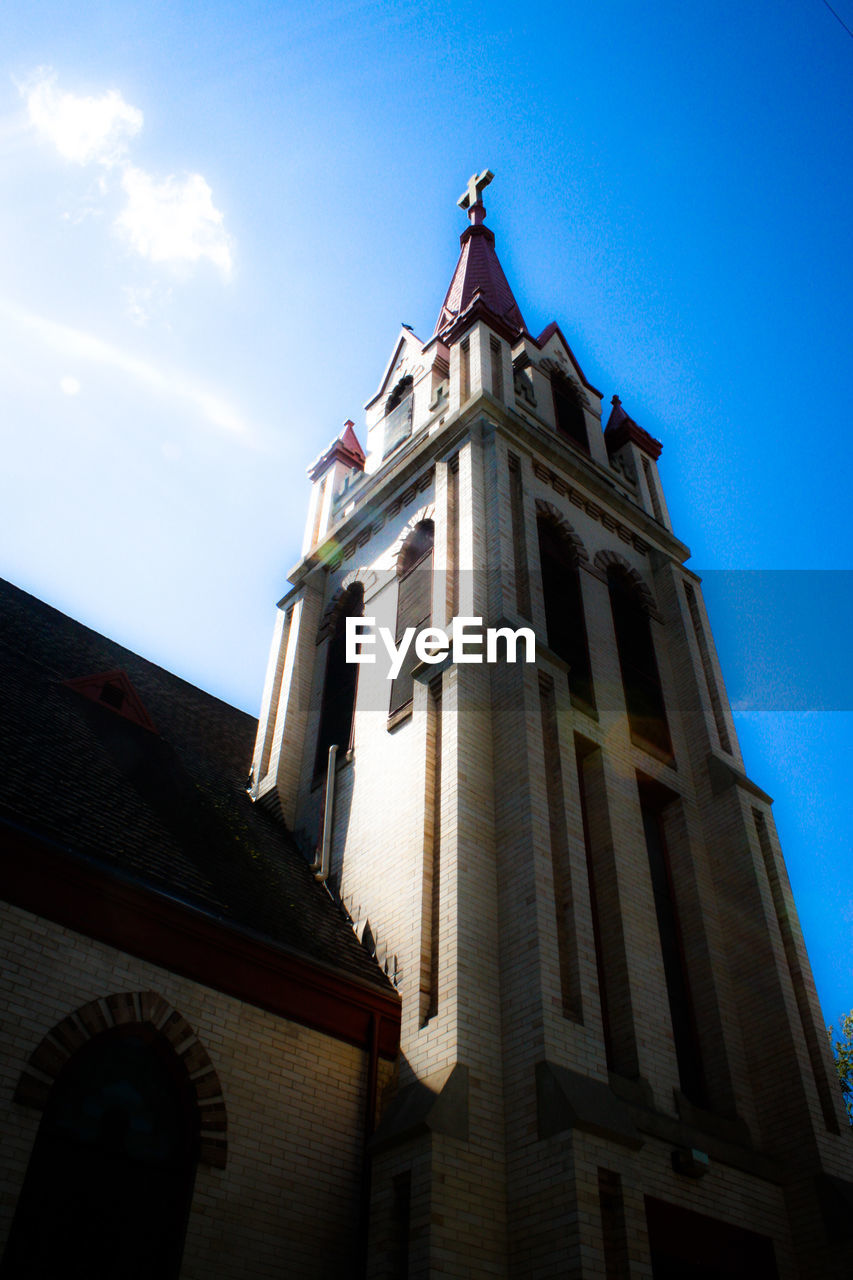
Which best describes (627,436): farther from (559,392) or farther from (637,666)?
(637,666)

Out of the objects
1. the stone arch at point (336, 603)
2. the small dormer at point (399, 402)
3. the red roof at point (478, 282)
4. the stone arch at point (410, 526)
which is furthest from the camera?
the red roof at point (478, 282)

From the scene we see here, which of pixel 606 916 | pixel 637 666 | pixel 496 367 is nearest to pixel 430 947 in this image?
pixel 606 916

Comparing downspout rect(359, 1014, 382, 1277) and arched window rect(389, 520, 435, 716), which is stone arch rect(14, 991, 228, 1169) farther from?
arched window rect(389, 520, 435, 716)

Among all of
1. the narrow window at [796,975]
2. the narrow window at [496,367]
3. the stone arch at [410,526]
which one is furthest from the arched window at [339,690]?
the narrow window at [796,975]

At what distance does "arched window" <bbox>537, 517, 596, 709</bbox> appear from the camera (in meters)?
14.8

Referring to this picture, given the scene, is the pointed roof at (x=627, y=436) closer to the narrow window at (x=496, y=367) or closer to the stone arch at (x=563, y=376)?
the stone arch at (x=563, y=376)

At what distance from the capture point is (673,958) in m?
12.8

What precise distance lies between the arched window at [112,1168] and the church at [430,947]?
0.07 feet

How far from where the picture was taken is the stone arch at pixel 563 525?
55.6 feet

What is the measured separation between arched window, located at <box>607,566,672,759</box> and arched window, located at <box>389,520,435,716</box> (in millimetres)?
3211

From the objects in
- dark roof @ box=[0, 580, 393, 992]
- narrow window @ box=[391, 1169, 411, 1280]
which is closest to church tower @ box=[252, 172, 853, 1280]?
narrow window @ box=[391, 1169, 411, 1280]

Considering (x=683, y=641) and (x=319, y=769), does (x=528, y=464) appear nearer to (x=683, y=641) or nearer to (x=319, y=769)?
(x=683, y=641)

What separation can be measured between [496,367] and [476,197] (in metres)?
11.0

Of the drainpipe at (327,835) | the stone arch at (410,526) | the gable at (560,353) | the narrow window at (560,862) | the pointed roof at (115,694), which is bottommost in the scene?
the narrow window at (560,862)
